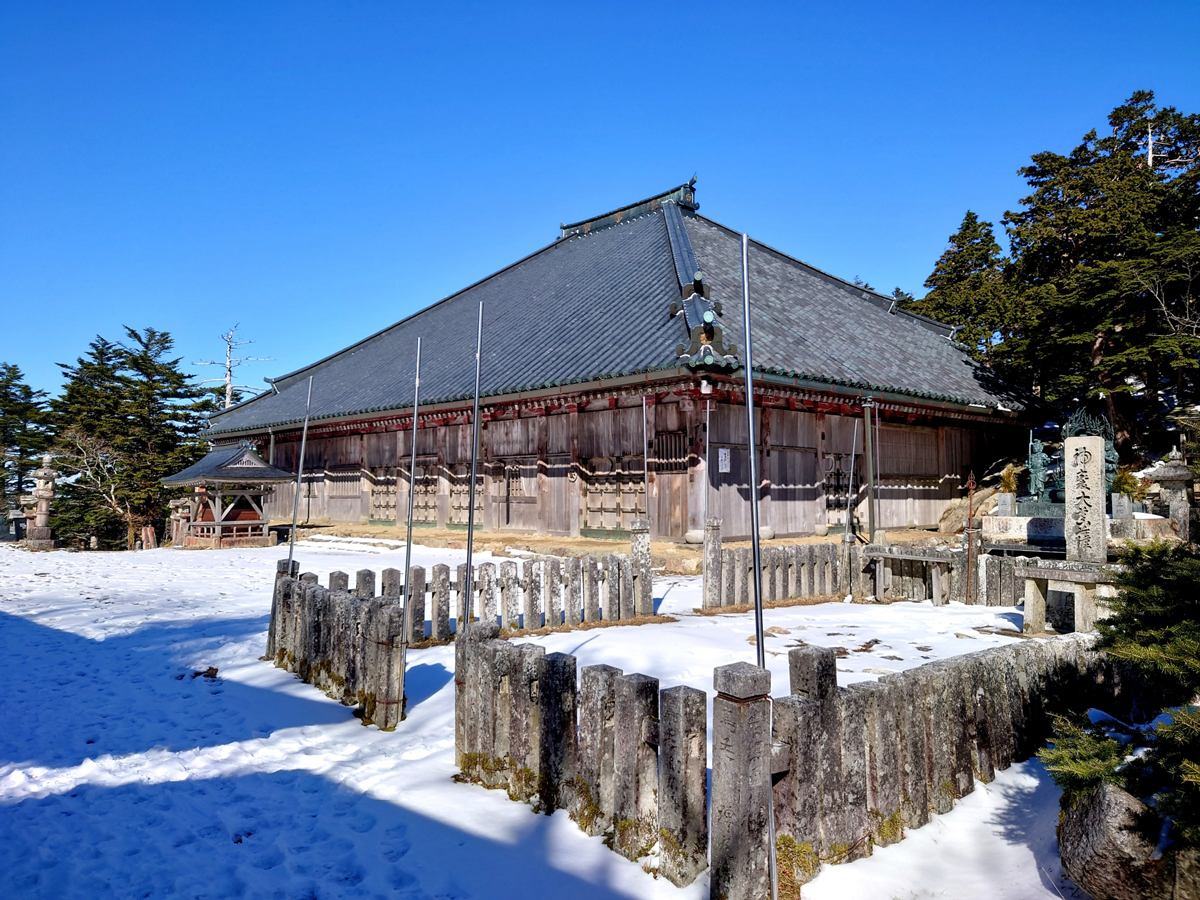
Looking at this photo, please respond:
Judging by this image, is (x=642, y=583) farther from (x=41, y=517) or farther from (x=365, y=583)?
(x=41, y=517)

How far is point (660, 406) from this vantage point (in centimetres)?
1209

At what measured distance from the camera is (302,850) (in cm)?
295

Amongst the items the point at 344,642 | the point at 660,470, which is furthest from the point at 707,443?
the point at 344,642

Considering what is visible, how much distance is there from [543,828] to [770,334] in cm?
1158

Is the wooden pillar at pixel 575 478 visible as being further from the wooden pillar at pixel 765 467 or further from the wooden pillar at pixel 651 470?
the wooden pillar at pixel 765 467

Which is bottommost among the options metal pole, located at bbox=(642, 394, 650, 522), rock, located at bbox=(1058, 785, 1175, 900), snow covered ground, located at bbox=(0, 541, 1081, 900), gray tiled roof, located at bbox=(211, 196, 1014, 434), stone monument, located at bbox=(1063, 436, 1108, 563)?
snow covered ground, located at bbox=(0, 541, 1081, 900)

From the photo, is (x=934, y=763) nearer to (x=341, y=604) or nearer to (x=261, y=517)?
(x=341, y=604)

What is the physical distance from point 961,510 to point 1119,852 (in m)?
15.3

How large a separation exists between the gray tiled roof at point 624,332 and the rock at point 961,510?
2138 millimetres

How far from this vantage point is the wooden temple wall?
1187 cm

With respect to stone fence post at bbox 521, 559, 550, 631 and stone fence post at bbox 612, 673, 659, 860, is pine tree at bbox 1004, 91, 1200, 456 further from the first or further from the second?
stone fence post at bbox 612, 673, 659, 860

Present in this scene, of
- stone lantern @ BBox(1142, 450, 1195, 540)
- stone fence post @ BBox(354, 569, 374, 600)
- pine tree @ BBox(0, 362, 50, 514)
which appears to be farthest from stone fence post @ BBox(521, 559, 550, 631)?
pine tree @ BBox(0, 362, 50, 514)

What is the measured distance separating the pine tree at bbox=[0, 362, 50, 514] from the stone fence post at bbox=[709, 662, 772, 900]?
111 ft

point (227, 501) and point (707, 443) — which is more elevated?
point (707, 443)
